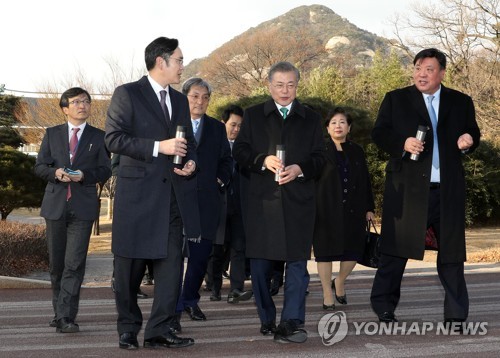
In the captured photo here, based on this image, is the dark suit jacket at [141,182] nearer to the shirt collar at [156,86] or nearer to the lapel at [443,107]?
the shirt collar at [156,86]

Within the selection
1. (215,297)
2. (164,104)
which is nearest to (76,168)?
(164,104)

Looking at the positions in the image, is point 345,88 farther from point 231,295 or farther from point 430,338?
point 430,338

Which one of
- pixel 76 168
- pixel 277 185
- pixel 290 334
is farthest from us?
pixel 76 168

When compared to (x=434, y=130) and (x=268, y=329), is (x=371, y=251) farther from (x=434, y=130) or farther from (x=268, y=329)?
(x=268, y=329)

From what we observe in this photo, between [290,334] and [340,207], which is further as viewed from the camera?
[340,207]

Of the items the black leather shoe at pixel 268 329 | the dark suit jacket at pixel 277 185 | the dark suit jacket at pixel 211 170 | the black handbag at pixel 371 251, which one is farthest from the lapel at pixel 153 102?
the black handbag at pixel 371 251

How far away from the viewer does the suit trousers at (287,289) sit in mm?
6625

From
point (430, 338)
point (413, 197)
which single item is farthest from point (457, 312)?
point (413, 197)

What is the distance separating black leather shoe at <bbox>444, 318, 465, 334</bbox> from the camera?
702cm

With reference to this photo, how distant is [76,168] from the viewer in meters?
7.74

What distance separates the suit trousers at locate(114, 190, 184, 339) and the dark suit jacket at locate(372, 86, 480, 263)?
6.69 feet

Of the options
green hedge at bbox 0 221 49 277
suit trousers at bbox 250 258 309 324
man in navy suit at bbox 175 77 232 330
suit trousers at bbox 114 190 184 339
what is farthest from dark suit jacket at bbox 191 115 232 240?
green hedge at bbox 0 221 49 277

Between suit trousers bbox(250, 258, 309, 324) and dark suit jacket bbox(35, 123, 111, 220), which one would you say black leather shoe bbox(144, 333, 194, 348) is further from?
dark suit jacket bbox(35, 123, 111, 220)

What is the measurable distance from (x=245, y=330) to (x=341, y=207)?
2.25 meters
